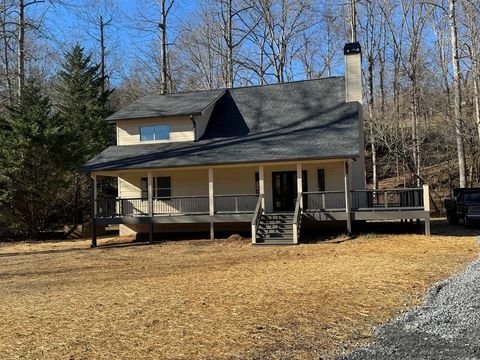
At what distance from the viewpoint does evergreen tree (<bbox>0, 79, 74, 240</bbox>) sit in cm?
2167

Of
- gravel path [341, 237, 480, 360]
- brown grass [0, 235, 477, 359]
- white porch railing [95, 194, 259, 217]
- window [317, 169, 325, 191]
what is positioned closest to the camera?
gravel path [341, 237, 480, 360]

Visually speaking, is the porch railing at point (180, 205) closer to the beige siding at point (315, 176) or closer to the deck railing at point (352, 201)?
the beige siding at point (315, 176)

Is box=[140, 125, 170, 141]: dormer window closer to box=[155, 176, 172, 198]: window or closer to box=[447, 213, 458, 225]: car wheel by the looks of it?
box=[155, 176, 172, 198]: window

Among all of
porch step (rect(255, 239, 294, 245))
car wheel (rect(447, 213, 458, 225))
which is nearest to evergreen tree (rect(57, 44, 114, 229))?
porch step (rect(255, 239, 294, 245))

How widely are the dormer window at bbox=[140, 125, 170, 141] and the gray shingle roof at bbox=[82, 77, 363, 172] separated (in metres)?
0.50

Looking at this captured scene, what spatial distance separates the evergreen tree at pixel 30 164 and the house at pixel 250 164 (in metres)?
2.89

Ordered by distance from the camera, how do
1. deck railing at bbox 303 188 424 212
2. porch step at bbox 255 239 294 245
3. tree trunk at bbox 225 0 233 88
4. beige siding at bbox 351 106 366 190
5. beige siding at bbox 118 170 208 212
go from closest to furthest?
1. porch step at bbox 255 239 294 245
2. deck railing at bbox 303 188 424 212
3. beige siding at bbox 118 170 208 212
4. beige siding at bbox 351 106 366 190
5. tree trunk at bbox 225 0 233 88

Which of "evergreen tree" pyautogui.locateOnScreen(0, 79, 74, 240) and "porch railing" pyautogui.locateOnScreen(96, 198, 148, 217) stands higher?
"evergreen tree" pyautogui.locateOnScreen(0, 79, 74, 240)

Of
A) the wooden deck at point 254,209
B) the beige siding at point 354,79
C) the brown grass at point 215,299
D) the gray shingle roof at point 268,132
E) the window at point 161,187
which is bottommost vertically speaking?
the brown grass at point 215,299

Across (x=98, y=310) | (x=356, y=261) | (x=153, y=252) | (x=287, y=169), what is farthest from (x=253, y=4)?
(x=98, y=310)

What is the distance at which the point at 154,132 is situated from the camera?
2234cm

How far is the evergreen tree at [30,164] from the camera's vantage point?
2167cm

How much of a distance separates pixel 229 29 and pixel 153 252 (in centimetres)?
2385

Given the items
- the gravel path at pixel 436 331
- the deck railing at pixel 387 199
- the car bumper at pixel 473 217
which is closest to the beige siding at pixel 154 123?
the deck railing at pixel 387 199
